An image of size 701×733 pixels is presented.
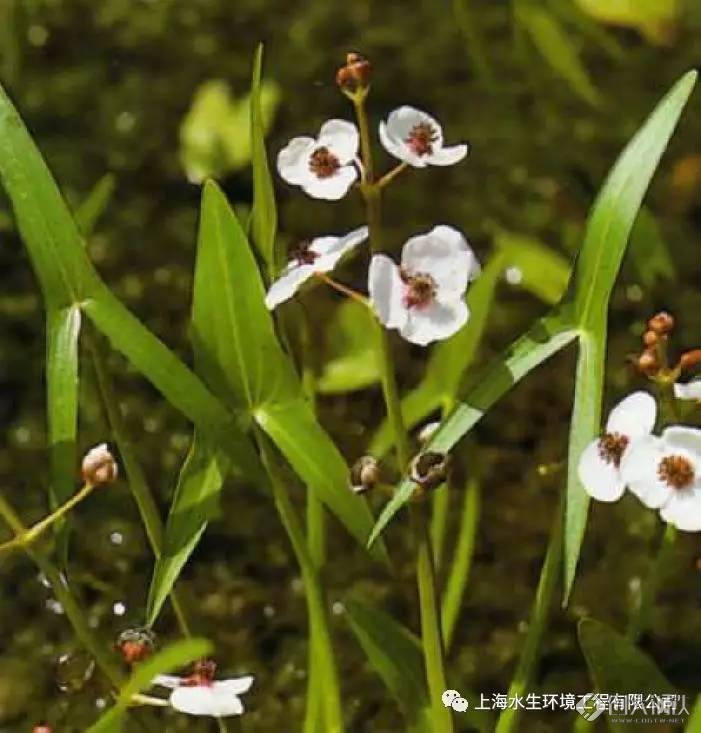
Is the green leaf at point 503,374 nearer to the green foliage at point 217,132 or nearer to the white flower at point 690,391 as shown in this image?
the white flower at point 690,391

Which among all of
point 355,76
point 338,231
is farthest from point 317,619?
point 338,231

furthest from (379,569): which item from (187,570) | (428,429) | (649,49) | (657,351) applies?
(649,49)

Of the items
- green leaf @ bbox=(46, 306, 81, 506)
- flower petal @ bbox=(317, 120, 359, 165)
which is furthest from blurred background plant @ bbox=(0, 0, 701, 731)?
flower petal @ bbox=(317, 120, 359, 165)

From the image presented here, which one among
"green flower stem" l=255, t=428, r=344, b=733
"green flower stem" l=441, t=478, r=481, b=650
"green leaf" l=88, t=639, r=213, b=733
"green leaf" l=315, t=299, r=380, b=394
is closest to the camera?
"green leaf" l=88, t=639, r=213, b=733

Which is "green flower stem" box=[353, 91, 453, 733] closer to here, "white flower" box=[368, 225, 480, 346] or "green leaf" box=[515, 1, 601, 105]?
"white flower" box=[368, 225, 480, 346]

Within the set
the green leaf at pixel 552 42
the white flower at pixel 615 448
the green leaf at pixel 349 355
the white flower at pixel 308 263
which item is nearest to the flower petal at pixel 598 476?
the white flower at pixel 615 448

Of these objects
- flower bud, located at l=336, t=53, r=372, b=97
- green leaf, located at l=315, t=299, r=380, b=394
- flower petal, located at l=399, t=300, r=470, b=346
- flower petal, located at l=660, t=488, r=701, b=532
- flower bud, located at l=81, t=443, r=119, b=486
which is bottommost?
green leaf, located at l=315, t=299, r=380, b=394

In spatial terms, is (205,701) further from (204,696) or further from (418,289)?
(418,289)

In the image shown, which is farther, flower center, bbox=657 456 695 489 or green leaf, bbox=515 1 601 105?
green leaf, bbox=515 1 601 105
